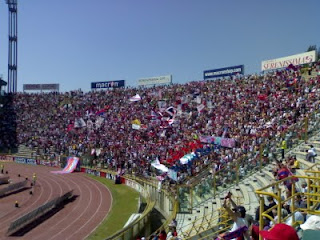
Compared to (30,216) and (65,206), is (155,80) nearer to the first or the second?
(65,206)

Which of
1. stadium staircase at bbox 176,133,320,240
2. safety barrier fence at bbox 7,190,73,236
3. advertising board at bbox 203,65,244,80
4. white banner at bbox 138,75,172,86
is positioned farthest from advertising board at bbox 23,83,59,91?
stadium staircase at bbox 176,133,320,240

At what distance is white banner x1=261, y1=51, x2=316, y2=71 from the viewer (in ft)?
129

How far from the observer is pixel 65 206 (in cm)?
2653

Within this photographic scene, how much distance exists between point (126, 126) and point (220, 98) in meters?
11.8

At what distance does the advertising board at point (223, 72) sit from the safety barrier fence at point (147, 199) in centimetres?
2497

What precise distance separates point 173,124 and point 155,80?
2612 cm

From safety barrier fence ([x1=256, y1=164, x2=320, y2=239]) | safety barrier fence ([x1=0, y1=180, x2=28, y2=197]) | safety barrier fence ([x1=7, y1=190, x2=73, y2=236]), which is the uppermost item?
safety barrier fence ([x1=256, y1=164, x2=320, y2=239])

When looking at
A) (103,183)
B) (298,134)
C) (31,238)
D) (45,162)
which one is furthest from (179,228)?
(45,162)

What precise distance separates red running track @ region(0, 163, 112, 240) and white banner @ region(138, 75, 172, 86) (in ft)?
82.7

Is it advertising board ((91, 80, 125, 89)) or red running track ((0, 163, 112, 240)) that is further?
advertising board ((91, 80, 125, 89))

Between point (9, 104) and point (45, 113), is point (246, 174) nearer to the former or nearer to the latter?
point (45, 113)

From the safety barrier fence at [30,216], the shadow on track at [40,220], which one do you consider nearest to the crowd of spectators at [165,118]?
the shadow on track at [40,220]

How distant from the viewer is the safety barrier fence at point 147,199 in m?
16.1

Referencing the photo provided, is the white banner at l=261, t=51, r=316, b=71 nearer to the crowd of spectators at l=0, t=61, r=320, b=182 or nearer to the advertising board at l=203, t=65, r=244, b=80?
the advertising board at l=203, t=65, r=244, b=80
